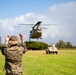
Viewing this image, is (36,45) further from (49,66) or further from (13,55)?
(13,55)

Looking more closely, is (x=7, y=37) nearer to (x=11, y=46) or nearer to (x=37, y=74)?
(x=11, y=46)

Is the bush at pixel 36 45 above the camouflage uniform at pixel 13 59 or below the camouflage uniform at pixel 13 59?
above

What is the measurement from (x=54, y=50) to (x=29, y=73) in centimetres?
3141

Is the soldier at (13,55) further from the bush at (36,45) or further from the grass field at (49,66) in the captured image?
the bush at (36,45)

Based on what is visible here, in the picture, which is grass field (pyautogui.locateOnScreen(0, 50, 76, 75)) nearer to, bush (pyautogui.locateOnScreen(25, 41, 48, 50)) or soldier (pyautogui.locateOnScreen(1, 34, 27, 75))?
soldier (pyautogui.locateOnScreen(1, 34, 27, 75))

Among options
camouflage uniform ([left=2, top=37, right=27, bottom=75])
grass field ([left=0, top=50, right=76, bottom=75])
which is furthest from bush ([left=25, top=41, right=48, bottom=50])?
camouflage uniform ([left=2, top=37, right=27, bottom=75])

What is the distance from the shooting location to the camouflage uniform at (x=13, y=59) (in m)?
8.33

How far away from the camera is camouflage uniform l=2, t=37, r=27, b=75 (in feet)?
27.3

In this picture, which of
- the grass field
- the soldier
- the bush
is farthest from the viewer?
the bush

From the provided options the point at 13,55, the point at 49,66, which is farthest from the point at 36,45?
the point at 13,55

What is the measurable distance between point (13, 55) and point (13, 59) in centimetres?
12

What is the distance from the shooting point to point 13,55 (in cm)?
847

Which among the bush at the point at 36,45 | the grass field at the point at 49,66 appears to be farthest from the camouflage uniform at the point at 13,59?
the bush at the point at 36,45

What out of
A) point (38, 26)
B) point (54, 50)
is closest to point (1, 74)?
point (54, 50)
